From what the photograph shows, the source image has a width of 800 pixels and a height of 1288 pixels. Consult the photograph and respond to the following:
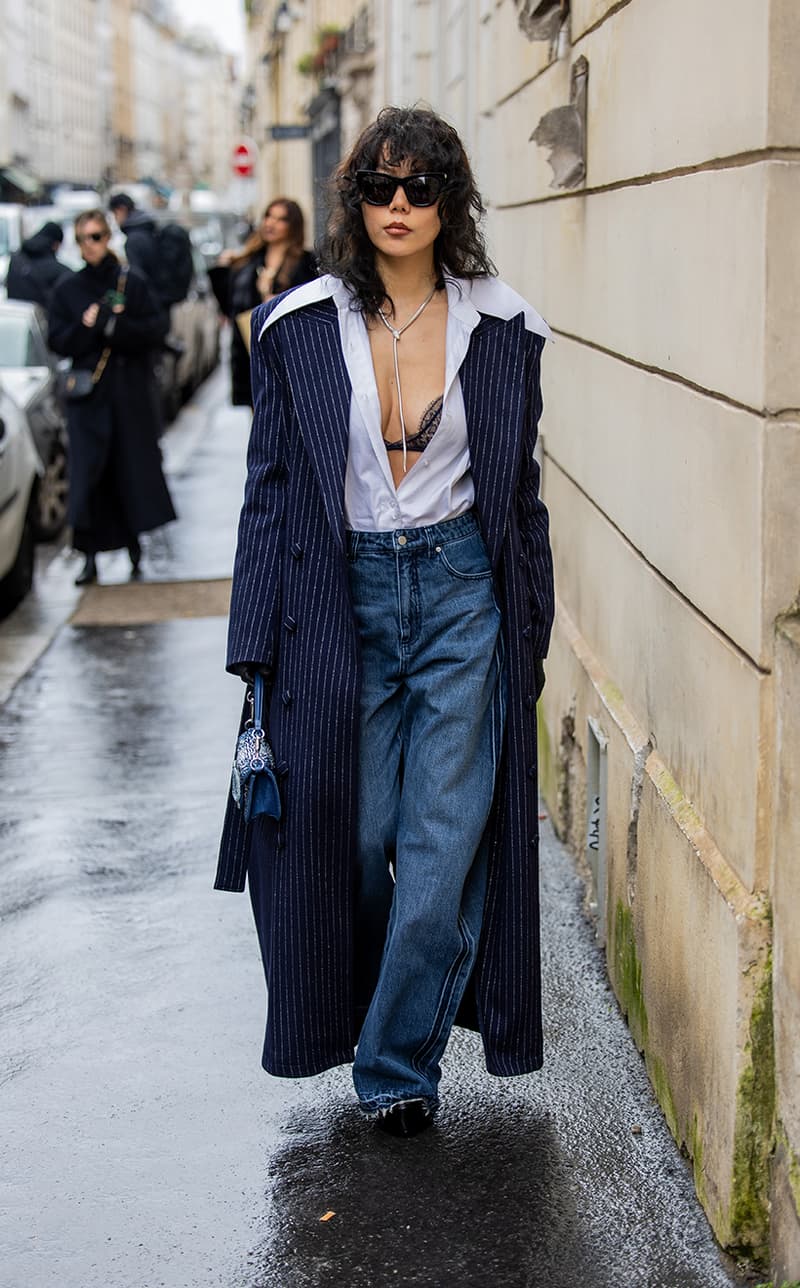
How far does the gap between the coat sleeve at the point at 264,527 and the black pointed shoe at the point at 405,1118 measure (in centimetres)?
92

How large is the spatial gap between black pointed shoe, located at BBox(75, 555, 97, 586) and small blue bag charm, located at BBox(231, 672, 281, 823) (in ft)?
21.8

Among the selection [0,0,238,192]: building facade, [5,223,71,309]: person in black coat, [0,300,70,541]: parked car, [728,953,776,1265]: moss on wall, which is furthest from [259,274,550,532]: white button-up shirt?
[0,0,238,192]: building facade

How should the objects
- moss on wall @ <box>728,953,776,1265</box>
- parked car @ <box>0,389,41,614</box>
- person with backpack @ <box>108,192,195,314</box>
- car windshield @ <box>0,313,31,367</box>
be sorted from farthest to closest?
1. person with backpack @ <box>108,192,195,314</box>
2. car windshield @ <box>0,313,31,367</box>
3. parked car @ <box>0,389,41,614</box>
4. moss on wall @ <box>728,953,776,1265</box>

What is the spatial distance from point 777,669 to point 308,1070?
51.9 inches

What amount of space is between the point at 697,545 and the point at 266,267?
6.08 meters

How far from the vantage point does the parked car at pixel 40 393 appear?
11906 millimetres

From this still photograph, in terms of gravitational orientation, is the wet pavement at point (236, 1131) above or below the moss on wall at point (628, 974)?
below

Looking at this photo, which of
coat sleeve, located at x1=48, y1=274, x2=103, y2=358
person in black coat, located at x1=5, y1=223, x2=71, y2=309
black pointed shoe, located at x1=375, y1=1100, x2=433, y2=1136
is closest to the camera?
black pointed shoe, located at x1=375, y1=1100, x2=433, y2=1136

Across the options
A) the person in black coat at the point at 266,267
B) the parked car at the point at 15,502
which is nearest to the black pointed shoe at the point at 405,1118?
the person in black coat at the point at 266,267

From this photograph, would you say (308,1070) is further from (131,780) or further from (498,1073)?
(131,780)

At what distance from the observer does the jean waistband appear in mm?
3590

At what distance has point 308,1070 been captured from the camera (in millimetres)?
3729

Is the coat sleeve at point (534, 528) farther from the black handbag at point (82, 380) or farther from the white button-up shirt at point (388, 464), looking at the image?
the black handbag at point (82, 380)

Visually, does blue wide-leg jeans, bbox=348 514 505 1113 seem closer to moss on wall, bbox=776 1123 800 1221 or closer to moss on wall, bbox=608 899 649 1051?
moss on wall, bbox=608 899 649 1051
